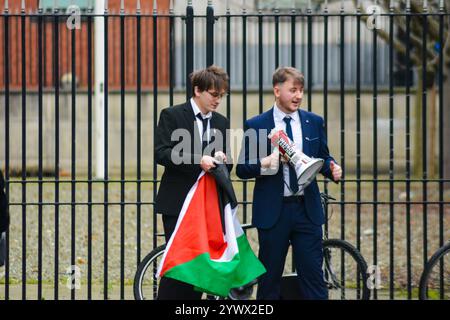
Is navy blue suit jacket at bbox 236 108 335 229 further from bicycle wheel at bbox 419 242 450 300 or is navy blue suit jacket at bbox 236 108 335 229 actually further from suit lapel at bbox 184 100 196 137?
bicycle wheel at bbox 419 242 450 300

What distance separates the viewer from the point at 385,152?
17.9 meters

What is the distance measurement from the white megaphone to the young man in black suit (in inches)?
15.0

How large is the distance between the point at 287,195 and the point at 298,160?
0.31 metres

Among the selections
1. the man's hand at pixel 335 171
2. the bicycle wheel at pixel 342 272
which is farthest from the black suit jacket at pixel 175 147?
the bicycle wheel at pixel 342 272

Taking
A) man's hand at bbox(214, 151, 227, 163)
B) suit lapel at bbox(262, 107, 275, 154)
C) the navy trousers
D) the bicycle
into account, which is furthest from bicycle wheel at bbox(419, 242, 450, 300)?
man's hand at bbox(214, 151, 227, 163)

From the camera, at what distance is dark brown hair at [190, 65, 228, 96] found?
264 inches

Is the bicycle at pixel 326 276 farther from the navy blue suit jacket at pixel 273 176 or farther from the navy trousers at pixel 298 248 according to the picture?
the navy blue suit jacket at pixel 273 176

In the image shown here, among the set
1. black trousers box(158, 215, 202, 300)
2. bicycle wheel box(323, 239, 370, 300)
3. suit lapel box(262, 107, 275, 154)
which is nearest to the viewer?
black trousers box(158, 215, 202, 300)

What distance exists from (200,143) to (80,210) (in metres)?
6.94

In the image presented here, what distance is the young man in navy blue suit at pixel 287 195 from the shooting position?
6.82 m

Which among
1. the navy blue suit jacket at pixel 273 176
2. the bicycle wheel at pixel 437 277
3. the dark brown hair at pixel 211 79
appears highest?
the dark brown hair at pixel 211 79

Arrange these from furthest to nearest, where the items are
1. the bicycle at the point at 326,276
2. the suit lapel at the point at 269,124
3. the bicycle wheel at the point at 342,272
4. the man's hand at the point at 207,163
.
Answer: the bicycle wheel at the point at 342,272
the bicycle at the point at 326,276
the suit lapel at the point at 269,124
the man's hand at the point at 207,163

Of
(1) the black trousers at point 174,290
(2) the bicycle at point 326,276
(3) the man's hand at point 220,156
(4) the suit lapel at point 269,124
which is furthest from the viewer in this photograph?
(2) the bicycle at point 326,276

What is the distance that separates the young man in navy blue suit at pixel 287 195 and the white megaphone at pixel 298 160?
0.25 feet
